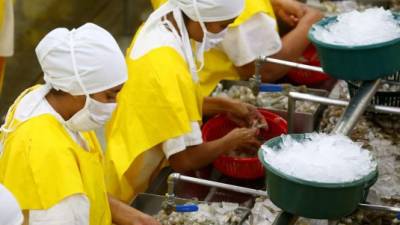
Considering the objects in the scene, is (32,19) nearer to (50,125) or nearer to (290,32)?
(290,32)

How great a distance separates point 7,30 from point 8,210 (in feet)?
8.64

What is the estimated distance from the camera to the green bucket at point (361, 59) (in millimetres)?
2307

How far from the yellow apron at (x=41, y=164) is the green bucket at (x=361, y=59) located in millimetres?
888

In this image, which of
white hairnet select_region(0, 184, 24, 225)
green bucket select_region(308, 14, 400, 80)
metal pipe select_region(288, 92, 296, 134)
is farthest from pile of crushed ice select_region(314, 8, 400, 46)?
white hairnet select_region(0, 184, 24, 225)

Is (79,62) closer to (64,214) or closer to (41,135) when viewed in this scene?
(41,135)

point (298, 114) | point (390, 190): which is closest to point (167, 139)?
point (298, 114)

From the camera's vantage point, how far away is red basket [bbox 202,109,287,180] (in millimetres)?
2771

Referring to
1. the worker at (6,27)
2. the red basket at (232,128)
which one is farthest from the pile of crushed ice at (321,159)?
the worker at (6,27)

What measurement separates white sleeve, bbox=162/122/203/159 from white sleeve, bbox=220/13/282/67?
29.1 inches

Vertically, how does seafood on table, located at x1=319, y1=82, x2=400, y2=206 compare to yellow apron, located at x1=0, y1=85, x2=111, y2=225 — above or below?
below

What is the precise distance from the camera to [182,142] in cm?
277

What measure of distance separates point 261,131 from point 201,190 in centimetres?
47

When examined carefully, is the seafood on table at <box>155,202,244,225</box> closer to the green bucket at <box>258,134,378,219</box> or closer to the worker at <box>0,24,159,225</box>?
the worker at <box>0,24,159,225</box>

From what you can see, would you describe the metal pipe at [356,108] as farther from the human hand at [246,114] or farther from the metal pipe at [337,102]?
the human hand at [246,114]
